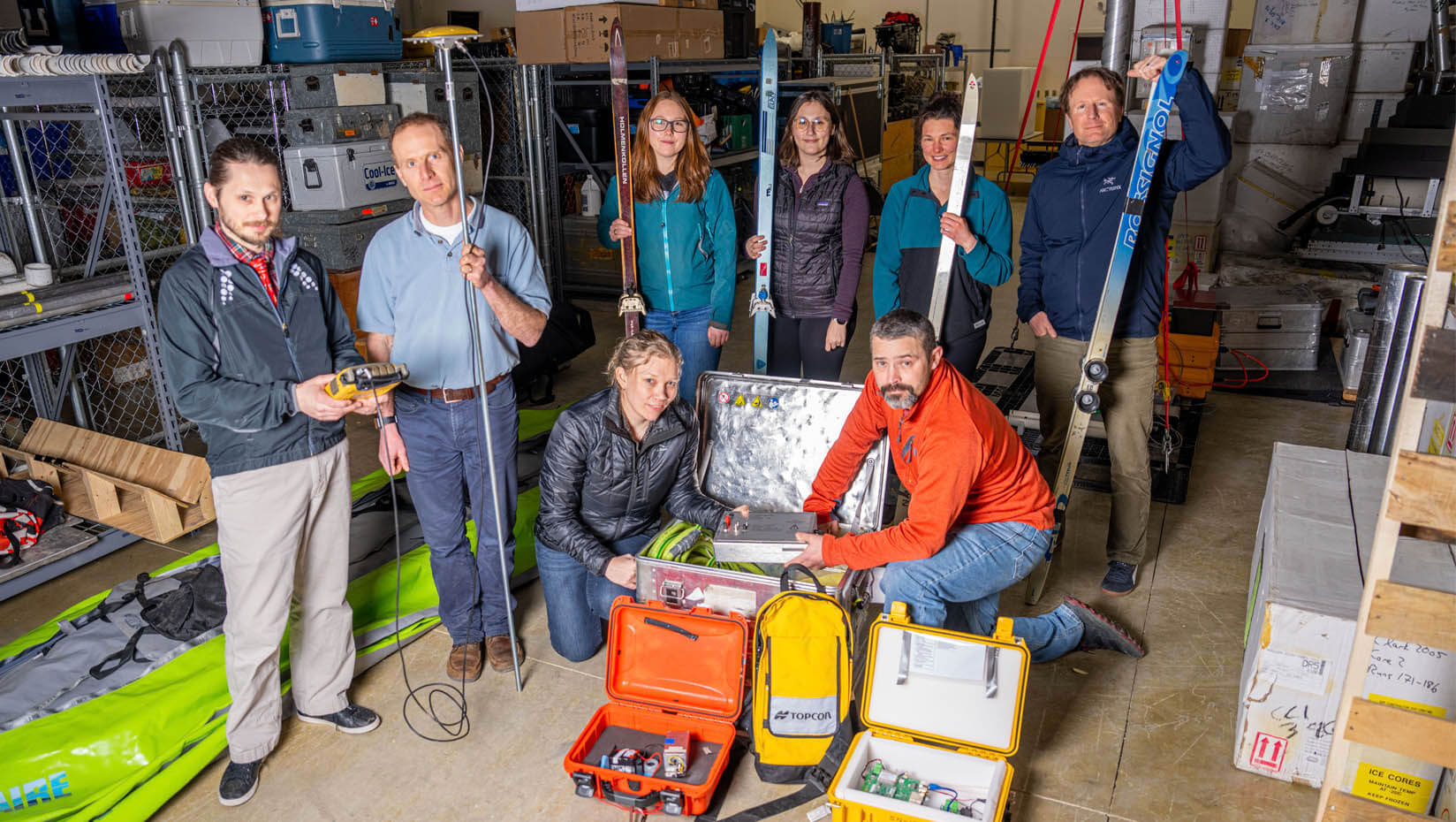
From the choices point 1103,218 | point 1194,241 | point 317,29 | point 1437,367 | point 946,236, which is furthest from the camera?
point 1194,241

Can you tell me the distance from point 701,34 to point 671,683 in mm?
4569

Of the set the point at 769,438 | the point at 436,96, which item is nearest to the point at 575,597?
the point at 769,438

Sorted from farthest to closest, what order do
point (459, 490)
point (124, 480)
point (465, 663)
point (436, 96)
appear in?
point (436, 96)
point (124, 480)
point (465, 663)
point (459, 490)

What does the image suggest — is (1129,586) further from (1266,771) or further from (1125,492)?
(1266,771)

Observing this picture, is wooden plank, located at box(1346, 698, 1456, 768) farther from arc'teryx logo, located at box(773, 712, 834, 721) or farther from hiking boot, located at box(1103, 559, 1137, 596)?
hiking boot, located at box(1103, 559, 1137, 596)

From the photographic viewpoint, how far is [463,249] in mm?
2305

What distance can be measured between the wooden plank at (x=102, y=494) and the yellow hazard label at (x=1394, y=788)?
3.85 meters

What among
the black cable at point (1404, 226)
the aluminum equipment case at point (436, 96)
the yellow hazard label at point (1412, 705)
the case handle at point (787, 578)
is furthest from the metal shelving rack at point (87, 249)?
the black cable at point (1404, 226)

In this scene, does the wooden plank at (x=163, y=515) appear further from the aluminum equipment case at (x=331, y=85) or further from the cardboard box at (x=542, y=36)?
the cardboard box at (x=542, y=36)

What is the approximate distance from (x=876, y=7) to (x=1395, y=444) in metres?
12.8

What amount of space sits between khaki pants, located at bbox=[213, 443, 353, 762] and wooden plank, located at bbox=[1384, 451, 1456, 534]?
2202mm

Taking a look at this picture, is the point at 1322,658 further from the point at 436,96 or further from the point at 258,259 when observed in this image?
the point at 436,96

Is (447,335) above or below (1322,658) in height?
above

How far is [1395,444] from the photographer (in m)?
1.70
